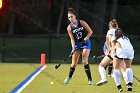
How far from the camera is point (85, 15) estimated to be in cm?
4531

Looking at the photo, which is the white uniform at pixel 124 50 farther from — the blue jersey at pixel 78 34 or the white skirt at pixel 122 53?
the blue jersey at pixel 78 34

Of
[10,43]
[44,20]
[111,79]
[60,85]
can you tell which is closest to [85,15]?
[44,20]

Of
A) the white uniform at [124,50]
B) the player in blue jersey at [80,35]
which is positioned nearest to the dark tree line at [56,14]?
the player in blue jersey at [80,35]

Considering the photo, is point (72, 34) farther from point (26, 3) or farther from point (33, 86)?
point (26, 3)

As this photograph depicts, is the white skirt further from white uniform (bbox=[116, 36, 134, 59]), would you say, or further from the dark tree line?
the dark tree line

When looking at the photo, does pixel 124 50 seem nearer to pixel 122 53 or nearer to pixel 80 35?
pixel 122 53

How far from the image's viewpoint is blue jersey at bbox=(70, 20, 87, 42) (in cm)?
1673

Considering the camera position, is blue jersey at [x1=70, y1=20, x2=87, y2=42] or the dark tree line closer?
blue jersey at [x1=70, y1=20, x2=87, y2=42]

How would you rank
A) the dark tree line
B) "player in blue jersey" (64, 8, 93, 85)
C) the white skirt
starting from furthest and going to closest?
the dark tree line
"player in blue jersey" (64, 8, 93, 85)
the white skirt

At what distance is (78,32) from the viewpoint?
16.8m

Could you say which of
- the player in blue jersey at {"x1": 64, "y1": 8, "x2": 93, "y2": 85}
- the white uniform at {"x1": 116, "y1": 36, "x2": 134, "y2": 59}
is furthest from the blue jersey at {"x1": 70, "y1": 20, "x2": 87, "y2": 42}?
the white uniform at {"x1": 116, "y1": 36, "x2": 134, "y2": 59}

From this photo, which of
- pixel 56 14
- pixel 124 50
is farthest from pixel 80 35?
pixel 56 14

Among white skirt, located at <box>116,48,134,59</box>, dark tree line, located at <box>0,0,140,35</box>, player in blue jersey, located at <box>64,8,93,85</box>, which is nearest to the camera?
white skirt, located at <box>116,48,134,59</box>

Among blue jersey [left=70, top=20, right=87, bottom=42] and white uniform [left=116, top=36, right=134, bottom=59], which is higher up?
blue jersey [left=70, top=20, right=87, bottom=42]
